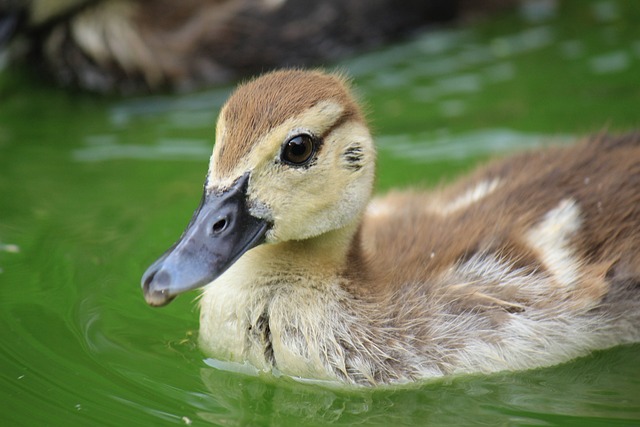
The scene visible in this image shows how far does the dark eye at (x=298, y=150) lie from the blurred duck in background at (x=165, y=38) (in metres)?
3.13

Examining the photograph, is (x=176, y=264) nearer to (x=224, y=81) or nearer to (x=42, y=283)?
(x=42, y=283)

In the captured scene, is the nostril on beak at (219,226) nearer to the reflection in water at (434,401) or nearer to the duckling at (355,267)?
the duckling at (355,267)

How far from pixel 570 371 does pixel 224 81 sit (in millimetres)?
3457

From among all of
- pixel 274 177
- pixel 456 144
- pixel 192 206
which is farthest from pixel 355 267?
pixel 456 144

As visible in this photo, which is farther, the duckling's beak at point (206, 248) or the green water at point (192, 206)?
the green water at point (192, 206)

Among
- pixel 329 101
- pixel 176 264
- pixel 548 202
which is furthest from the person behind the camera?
pixel 548 202

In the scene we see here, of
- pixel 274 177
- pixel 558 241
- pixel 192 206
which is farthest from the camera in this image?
pixel 192 206

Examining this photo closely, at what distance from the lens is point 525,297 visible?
13.0ft

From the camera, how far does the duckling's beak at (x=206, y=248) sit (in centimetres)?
352

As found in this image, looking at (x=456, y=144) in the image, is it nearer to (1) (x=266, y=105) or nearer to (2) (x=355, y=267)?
(2) (x=355, y=267)

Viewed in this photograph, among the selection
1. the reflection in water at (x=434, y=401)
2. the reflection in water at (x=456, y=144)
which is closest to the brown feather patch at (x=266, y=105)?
the reflection in water at (x=434, y=401)

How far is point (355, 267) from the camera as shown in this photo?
12.9ft

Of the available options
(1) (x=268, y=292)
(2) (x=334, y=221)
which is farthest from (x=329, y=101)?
(1) (x=268, y=292)

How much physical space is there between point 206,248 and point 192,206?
1684 millimetres
